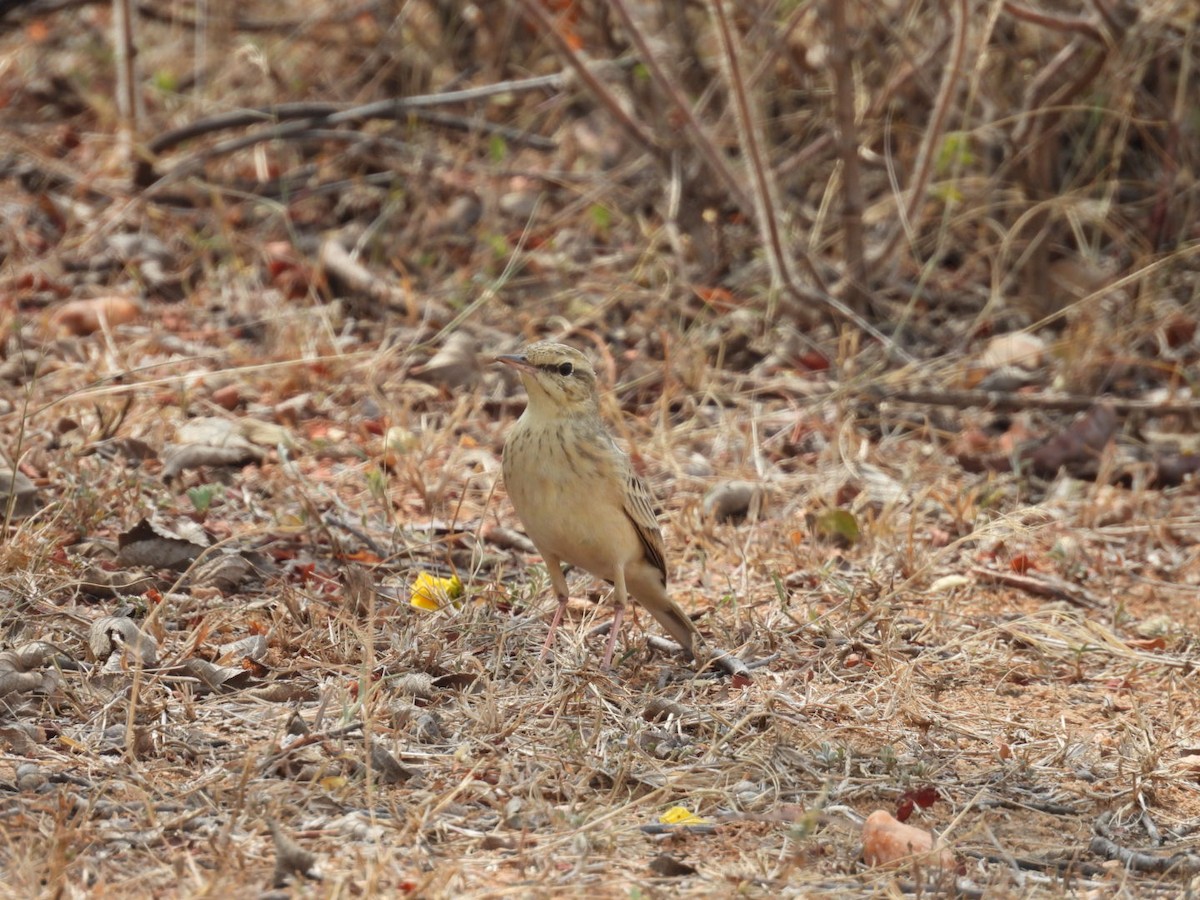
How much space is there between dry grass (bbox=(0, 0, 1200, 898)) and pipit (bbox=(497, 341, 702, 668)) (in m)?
0.23

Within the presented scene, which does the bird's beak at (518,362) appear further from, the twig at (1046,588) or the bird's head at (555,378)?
the twig at (1046,588)

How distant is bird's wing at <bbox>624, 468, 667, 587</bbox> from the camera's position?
197 inches

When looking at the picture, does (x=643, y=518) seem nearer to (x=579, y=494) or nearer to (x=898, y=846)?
(x=579, y=494)

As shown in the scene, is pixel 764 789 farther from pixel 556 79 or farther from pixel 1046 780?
pixel 556 79

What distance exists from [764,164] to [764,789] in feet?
12.9

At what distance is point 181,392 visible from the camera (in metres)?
6.79

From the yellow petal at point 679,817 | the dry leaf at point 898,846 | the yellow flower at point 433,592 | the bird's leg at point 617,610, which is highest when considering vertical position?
the dry leaf at point 898,846

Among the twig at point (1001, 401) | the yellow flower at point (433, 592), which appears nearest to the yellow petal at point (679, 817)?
the yellow flower at point (433, 592)

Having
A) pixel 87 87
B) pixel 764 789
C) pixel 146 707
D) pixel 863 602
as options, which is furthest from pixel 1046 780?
pixel 87 87

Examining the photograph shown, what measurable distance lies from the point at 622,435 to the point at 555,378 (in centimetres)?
213

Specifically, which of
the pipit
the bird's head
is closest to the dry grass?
the pipit

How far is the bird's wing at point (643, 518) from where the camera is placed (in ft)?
16.4

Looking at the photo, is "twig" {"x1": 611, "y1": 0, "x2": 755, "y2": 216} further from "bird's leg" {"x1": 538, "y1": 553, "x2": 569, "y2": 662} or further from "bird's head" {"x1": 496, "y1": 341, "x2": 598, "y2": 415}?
"bird's leg" {"x1": 538, "y1": 553, "x2": 569, "y2": 662}

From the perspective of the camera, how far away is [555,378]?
5031 millimetres
